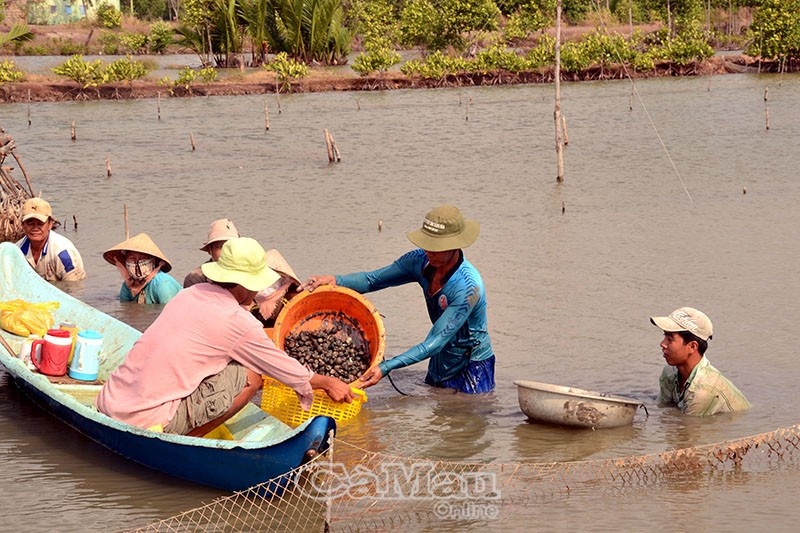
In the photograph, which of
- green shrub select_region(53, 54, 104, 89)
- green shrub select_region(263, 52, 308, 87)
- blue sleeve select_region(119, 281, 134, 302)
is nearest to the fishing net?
blue sleeve select_region(119, 281, 134, 302)

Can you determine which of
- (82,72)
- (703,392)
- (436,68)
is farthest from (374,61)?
(703,392)

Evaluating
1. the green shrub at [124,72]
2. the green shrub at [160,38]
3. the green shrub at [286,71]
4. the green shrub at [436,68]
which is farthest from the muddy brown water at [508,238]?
the green shrub at [160,38]

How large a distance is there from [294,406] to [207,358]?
3.82ft

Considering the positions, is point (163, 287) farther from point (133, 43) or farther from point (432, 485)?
point (133, 43)

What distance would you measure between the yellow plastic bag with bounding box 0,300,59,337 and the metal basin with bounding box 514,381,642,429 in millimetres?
3180

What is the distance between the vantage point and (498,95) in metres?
32.6

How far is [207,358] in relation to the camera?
197 inches

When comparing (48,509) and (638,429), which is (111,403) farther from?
(638,429)

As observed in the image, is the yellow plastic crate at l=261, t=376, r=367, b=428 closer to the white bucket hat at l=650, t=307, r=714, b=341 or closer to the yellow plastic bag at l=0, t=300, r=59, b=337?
the white bucket hat at l=650, t=307, r=714, b=341

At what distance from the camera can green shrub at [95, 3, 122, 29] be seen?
5747 cm

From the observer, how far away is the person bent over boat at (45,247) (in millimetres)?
8648

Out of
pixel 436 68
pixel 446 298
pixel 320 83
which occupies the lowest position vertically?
pixel 446 298

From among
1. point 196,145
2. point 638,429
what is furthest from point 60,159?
point 638,429

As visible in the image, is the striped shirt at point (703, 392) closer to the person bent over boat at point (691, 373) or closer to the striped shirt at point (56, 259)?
the person bent over boat at point (691, 373)
